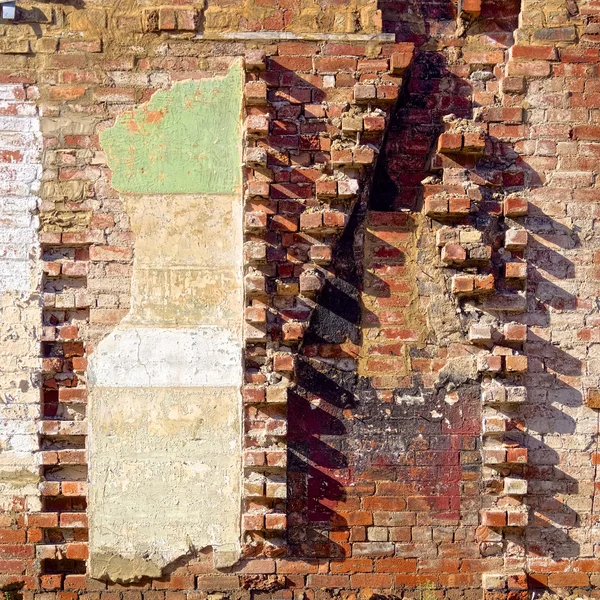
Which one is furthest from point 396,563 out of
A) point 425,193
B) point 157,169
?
point 157,169

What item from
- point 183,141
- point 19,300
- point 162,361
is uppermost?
point 183,141

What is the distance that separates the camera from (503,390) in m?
4.19

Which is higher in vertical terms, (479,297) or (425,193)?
(425,193)

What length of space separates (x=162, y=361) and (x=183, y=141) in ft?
3.90

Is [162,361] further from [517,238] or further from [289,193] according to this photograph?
[517,238]

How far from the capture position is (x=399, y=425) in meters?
4.23

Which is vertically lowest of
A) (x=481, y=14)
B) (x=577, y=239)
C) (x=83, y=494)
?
(x=83, y=494)

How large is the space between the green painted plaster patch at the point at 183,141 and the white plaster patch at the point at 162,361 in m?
0.79

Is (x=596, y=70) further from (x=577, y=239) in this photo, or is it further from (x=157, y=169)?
(x=157, y=169)

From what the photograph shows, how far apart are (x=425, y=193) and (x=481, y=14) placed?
1.05 m

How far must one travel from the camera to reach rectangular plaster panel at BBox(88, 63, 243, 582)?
4172 millimetres

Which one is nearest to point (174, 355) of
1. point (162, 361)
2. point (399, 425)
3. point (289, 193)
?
point (162, 361)

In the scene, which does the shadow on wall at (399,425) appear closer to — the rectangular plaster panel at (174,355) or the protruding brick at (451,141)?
the protruding brick at (451,141)

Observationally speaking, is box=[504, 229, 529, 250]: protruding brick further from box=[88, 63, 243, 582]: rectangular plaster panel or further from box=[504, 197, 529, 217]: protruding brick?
box=[88, 63, 243, 582]: rectangular plaster panel
